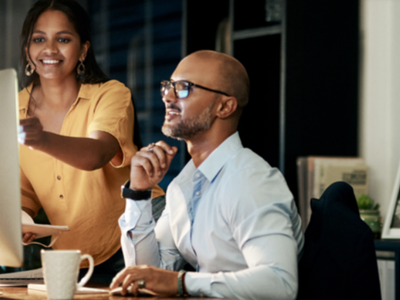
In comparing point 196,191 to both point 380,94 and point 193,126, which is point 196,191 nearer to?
point 193,126

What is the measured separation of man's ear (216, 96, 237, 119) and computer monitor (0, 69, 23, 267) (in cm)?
66

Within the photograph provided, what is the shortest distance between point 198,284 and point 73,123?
2.87 feet

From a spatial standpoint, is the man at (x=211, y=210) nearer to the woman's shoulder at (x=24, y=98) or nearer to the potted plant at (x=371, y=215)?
the woman's shoulder at (x=24, y=98)

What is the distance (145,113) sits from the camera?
392 cm

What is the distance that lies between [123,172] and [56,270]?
771 millimetres

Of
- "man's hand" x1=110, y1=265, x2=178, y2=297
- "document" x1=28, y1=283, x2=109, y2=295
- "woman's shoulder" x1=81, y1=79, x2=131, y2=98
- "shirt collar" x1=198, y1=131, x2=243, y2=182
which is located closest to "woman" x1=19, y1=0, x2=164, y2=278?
"woman's shoulder" x1=81, y1=79, x2=131, y2=98

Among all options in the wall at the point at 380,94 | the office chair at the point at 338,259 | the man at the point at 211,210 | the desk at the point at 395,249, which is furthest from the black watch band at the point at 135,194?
the wall at the point at 380,94

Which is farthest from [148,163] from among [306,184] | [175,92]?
[306,184]

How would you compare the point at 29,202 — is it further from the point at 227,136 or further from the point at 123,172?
the point at 227,136

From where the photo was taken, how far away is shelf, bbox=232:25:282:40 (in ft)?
8.51

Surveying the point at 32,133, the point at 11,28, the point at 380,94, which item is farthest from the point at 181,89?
the point at 11,28

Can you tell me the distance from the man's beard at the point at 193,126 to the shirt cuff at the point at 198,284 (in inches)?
18.6

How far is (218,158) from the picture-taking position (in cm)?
150

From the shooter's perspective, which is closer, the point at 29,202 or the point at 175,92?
the point at 175,92
